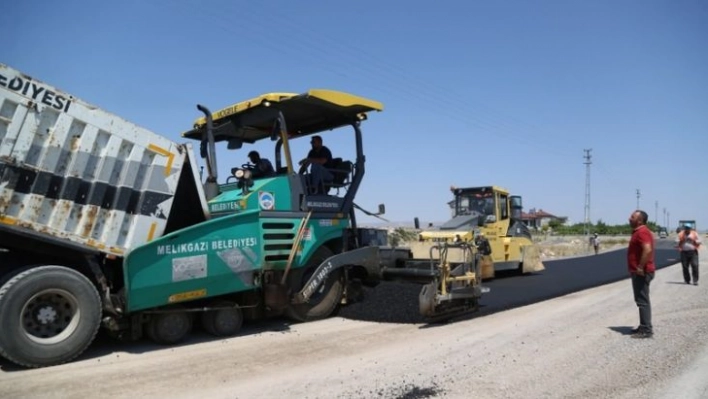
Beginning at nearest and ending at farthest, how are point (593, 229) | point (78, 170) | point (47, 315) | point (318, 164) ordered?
point (47, 315) → point (78, 170) → point (318, 164) → point (593, 229)

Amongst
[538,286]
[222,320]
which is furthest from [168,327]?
[538,286]

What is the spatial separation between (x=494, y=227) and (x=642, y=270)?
26.6ft

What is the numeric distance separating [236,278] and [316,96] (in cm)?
245

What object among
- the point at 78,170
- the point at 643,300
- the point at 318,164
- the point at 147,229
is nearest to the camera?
the point at 78,170

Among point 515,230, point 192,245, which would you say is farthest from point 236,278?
point 515,230

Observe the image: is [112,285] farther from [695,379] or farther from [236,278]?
[695,379]

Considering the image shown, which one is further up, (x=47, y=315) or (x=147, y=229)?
(x=147, y=229)

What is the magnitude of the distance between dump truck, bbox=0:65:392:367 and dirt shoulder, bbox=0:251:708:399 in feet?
1.27

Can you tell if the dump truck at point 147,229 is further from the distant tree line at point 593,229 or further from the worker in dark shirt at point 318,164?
the distant tree line at point 593,229

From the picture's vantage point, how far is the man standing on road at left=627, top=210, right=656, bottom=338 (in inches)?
231

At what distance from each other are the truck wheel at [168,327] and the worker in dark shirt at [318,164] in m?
2.42

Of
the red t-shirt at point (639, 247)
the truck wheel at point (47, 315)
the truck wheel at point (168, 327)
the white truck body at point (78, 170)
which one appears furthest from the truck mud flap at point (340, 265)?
the red t-shirt at point (639, 247)

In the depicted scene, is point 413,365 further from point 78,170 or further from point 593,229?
point 593,229

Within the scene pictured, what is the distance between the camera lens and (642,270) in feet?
20.0
